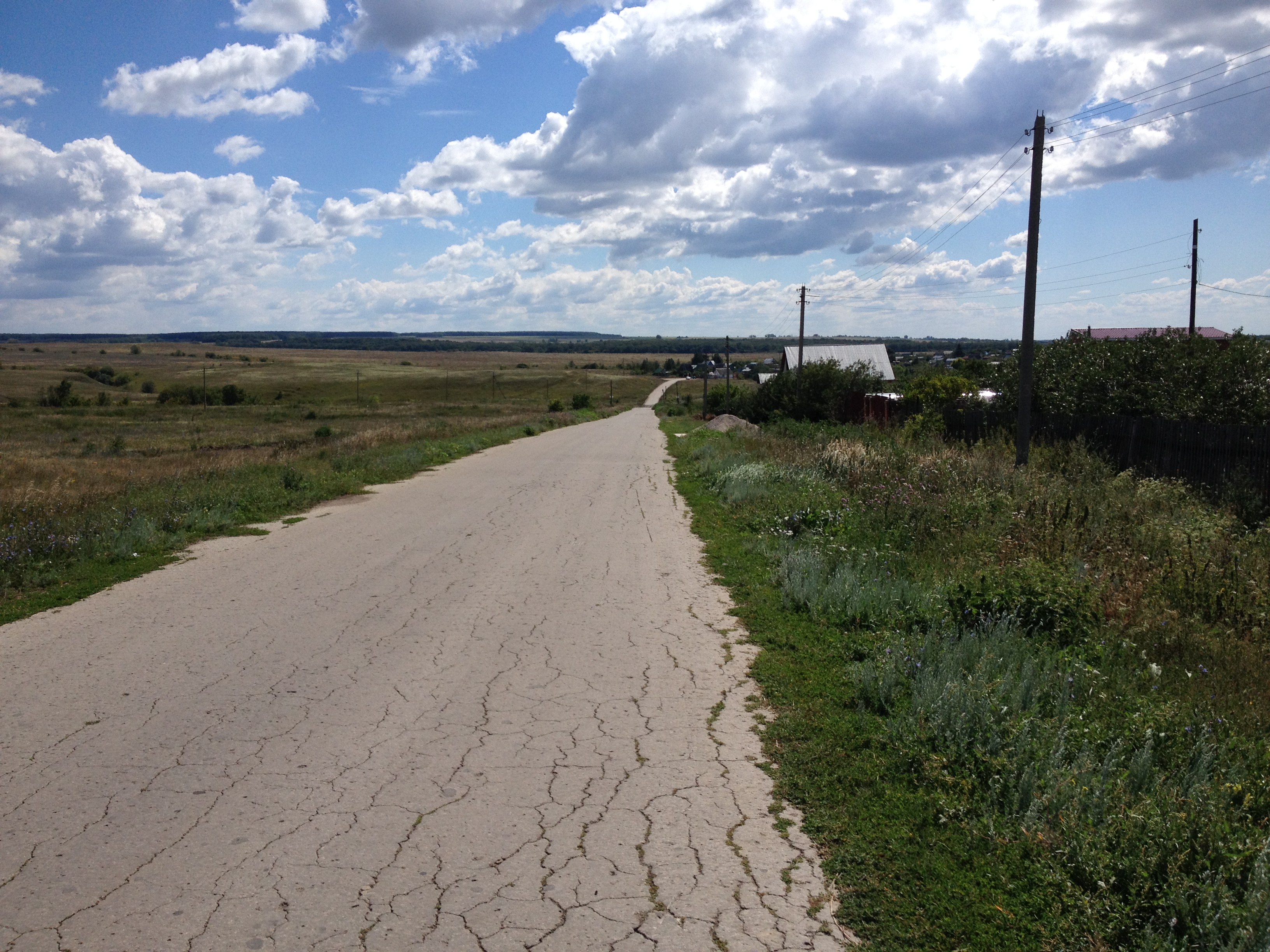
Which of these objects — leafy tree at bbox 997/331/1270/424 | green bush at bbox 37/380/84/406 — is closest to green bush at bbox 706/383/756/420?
leafy tree at bbox 997/331/1270/424

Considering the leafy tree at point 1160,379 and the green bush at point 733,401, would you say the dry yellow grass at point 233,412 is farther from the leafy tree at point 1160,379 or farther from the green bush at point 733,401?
the leafy tree at point 1160,379

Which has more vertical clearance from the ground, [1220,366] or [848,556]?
[1220,366]

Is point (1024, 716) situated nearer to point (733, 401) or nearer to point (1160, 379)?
point (1160, 379)

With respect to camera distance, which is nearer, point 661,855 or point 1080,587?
point 661,855

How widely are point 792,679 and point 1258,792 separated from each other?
2686 millimetres

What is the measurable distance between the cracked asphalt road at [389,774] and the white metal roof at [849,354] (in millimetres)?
62424

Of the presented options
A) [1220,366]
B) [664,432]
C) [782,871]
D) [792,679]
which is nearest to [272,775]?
[782,871]

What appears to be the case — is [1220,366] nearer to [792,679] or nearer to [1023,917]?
[792,679]

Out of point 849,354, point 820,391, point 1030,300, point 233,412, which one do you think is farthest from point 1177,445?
point 233,412

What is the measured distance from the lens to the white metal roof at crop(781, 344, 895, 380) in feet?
229

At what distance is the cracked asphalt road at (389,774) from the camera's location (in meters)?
3.28

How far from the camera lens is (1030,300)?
16.4 metres

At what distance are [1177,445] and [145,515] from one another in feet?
54.4

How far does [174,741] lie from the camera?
4867mm
